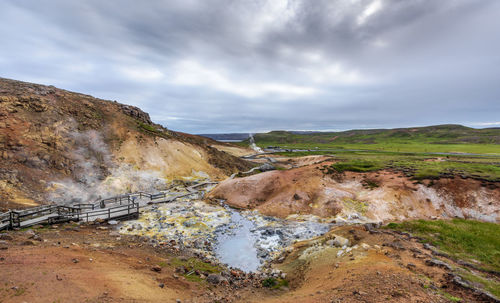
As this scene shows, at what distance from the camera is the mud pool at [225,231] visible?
17.4 m

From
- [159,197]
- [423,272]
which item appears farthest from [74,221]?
[423,272]

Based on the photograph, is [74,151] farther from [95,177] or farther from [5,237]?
[5,237]

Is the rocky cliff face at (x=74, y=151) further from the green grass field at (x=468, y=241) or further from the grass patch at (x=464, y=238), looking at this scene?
the green grass field at (x=468, y=241)

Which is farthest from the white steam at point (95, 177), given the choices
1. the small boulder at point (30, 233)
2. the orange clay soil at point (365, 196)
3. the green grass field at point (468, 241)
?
the green grass field at point (468, 241)

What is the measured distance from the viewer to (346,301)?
8945 mm

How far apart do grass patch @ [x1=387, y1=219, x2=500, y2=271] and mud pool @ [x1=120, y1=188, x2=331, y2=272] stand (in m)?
7.44

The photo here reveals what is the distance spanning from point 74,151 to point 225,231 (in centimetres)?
2849

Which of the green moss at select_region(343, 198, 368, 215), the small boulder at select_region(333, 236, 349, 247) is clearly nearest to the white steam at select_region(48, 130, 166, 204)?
the green moss at select_region(343, 198, 368, 215)

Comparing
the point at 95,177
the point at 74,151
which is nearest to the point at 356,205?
the point at 95,177

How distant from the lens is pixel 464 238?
1574 cm

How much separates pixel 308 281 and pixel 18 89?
51.2m

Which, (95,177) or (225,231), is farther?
(95,177)

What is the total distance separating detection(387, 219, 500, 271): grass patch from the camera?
1334 cm

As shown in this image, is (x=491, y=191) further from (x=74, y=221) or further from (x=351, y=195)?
(x=74, y=221)
